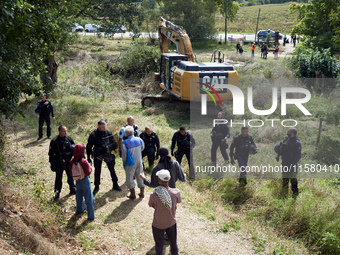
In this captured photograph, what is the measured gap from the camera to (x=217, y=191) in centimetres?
931

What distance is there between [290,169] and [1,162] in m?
6.72

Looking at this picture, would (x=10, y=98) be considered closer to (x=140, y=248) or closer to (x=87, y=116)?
(x=140, y=248)

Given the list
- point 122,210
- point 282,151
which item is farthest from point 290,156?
point 122,210

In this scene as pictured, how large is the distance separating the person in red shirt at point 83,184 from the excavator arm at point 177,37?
1083 cm

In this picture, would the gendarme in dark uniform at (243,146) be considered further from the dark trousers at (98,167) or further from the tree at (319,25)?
the tree at (319,25)

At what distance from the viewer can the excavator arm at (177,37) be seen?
1650 cm

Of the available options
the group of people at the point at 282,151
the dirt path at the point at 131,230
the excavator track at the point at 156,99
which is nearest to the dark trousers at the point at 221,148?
the group of people at the point at 282,151

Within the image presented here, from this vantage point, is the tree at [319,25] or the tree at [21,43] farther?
the tree at [319,25]

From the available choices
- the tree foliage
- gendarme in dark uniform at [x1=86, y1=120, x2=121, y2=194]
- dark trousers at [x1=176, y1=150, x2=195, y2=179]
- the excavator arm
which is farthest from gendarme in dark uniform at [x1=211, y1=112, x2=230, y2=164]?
the excavator arm

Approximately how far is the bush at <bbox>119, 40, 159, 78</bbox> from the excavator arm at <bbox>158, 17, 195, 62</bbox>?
2.67m

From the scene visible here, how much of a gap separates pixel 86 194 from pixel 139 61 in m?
15.4

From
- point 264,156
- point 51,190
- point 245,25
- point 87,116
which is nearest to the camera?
point 51,190

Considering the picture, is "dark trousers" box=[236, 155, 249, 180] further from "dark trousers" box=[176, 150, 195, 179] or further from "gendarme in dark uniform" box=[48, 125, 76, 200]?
"gendarme in dark uniform" box=[48, 125, 76, 200]

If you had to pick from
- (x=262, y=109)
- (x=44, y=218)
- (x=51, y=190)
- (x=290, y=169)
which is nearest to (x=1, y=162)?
(x=51, y=190)
